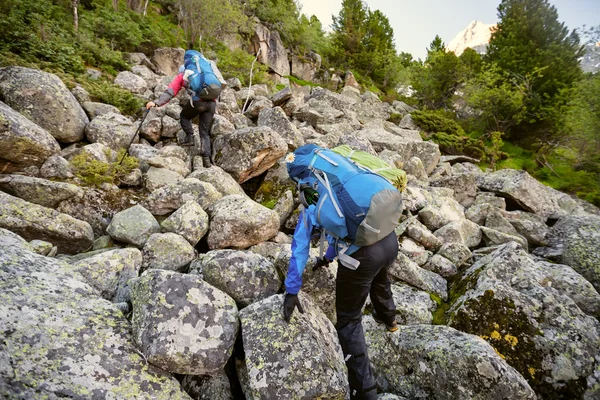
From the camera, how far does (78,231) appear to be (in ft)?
20.1

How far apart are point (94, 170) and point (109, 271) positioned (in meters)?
3.92

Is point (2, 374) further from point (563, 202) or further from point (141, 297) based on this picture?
point (563, 202)

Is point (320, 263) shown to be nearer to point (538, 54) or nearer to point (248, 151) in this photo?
point (248, 151)

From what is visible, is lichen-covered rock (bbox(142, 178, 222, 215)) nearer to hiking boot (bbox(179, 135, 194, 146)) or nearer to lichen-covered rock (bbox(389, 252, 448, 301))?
hiking boot (bbox(179, 135, 194, 146))

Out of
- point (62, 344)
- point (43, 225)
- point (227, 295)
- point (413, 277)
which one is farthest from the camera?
point (413, 277)

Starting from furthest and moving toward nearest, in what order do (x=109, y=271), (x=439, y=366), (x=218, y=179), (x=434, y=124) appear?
(x=434, y=124)
(x=218, y=179)
(x=109, y=271)
(x=439, y=366)

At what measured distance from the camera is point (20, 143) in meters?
6.96

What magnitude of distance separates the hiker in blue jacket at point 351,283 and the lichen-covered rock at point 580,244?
27.4 feet

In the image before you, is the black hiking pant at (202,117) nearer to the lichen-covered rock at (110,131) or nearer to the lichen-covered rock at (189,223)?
the lichen-covered rock at (110,131)

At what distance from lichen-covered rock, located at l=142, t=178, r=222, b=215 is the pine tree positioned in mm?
35400

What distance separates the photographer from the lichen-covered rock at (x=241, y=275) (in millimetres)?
5336

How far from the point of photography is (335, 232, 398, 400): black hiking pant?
4059mm

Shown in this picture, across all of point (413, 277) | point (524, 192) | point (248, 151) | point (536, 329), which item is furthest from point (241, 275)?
point (524, 192)

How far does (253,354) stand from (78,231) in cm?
488
